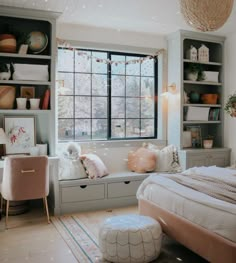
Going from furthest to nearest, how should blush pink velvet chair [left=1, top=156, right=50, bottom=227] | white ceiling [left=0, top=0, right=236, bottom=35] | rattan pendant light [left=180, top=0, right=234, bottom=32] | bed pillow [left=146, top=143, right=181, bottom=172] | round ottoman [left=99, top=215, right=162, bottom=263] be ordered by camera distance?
1. bed pillow [left=146, top=143, right=181, bottom=172]
2. white ceiling [left=0, top=0, right=236, bottom=35]
3. blush pink velvet chair [left=1, top=156, right=50, bottom=227]
4. round ottoman [left=99, top=215, right=162, bottom=263]
5. rattan pendant light [left=180, top=0, right=234, bottom=32]

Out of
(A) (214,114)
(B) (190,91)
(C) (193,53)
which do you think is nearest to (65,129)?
(B) (190,91)

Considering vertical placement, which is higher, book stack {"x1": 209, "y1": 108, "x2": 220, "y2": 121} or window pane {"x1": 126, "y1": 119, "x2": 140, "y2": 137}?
book stack {"x1": 209, "y1": 108, "x2": 220, "y2": 121}

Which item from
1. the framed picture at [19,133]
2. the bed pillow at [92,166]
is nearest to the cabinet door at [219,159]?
the bed pillow at [92,166]

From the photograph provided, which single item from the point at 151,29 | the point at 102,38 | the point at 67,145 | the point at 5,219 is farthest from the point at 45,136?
the point at 151,29

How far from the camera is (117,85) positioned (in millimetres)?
5109

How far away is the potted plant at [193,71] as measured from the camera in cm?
509

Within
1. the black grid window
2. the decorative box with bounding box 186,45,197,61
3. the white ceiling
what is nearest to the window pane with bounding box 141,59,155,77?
the black grid window

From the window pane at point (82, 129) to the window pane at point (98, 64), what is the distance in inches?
30.7

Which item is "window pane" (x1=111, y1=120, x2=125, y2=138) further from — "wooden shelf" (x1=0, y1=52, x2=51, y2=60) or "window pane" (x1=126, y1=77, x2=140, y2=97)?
"wooden shelf" (x1=0, y1=52, x2=51, y2=60)

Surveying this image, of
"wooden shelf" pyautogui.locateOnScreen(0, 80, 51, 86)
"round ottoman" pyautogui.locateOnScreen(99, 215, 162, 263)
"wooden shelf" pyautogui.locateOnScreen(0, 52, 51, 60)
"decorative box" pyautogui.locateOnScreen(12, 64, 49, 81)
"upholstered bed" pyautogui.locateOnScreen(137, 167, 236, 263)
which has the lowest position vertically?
"round ottoman" pyautogui.locateOnScreen(99, 215, 162, 263)

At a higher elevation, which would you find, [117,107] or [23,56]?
[23,56]

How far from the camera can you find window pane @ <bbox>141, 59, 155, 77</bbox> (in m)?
5.29

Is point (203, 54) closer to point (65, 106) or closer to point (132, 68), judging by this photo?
point (132, 68)

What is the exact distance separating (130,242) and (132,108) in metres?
2.88
